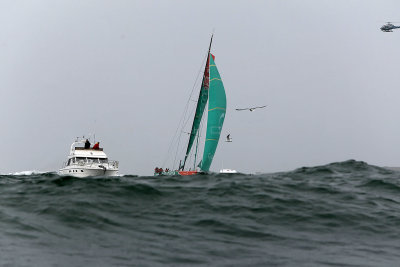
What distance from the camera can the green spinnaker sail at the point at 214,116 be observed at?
51.8m

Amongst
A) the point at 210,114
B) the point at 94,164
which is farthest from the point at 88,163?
the point at 210,114

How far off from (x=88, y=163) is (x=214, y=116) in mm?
19788

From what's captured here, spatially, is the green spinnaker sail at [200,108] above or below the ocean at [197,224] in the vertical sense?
above

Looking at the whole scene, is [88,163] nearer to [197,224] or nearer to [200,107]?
[200,107]

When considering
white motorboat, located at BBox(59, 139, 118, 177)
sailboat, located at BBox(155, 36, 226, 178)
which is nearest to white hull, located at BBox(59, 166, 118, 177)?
white motorboat, located at BBox(59, 139, 118, 177)

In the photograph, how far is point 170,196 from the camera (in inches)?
577

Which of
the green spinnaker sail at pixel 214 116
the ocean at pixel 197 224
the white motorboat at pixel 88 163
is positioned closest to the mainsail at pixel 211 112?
the green spinnaker sail at pixel 214 116

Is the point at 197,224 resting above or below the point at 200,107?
below

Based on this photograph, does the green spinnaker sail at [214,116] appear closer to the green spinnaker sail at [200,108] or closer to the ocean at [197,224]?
the green spinnaker sail at [200,108]

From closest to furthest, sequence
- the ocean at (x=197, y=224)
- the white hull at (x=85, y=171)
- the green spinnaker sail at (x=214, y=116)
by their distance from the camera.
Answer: the ocean at (x=197, y=224) → the white hull at (x=85, y=171) → the green spinnaker sail at (x=214, y=116)

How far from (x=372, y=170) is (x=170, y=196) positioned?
1608cm

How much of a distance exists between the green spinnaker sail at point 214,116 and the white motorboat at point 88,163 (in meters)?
14.9

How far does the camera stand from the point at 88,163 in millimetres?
39969

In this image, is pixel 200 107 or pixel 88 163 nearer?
pixel 88 163
